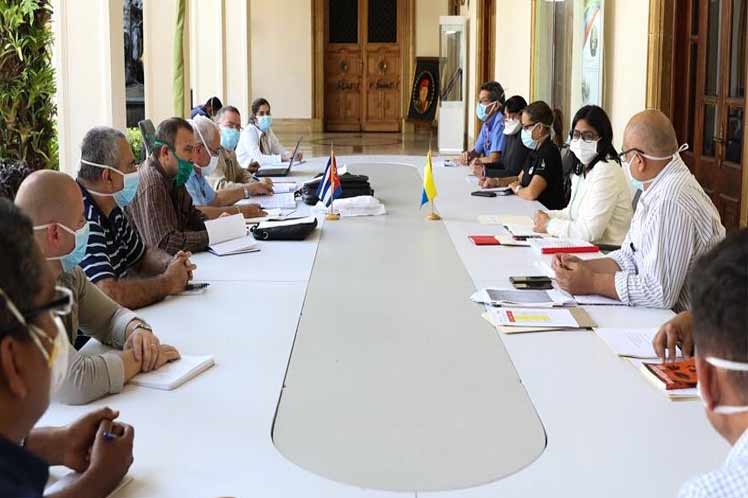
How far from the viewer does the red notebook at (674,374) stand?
245 centimetres

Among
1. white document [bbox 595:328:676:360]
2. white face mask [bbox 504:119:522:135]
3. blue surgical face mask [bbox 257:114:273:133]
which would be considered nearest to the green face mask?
white document [bbox 595:328:676:360]

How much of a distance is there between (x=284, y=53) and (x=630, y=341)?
1657 centimetres

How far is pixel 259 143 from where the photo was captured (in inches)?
343

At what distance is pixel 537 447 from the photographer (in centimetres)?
213

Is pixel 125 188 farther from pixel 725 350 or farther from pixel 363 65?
pixel 363 65

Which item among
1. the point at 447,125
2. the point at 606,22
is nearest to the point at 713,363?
the point at 606,22

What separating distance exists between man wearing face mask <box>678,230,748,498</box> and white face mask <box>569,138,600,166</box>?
329 cm

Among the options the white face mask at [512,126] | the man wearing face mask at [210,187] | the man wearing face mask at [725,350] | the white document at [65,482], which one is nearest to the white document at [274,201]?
the man wearing face mask at [210,187]

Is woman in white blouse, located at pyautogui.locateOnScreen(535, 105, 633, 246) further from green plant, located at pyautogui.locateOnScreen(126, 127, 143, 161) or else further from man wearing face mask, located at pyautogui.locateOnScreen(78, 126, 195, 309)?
green plant, located at pyautogui.locateOnScreen(126, 127, 143, 161)

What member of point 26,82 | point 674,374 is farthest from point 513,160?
point 674,374

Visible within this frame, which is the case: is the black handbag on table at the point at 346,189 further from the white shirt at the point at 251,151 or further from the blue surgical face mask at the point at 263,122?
the blue surgical face mask at the point at 263,122

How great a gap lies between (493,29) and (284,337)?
12220mm

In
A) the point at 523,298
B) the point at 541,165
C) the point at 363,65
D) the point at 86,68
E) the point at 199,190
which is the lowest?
the point at 523,298

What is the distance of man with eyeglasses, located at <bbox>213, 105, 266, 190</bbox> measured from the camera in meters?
6.57
